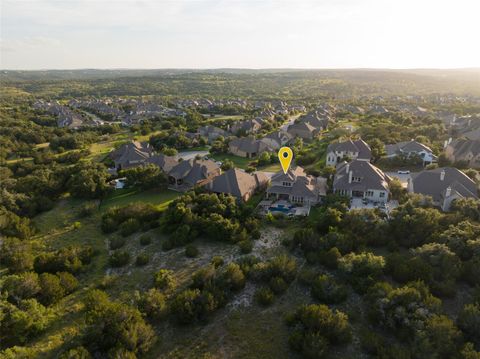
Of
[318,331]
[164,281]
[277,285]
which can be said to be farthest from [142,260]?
[318,331]

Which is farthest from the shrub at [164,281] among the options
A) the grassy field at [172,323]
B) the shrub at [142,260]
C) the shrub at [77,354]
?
the shrub at [77,354]

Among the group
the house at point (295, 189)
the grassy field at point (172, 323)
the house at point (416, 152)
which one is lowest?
the grassy field at point (172, 323)

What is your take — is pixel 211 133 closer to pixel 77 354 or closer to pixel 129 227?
pixel 129 227

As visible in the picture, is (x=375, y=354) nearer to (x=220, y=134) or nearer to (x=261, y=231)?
(x=261, y=231)

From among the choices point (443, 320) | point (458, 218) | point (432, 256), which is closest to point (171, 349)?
point (443, 320)

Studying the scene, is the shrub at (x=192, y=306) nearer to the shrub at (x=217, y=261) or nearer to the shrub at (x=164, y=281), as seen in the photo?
the shrub at (x=164, y=281)

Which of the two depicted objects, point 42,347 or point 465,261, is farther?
point 465,261
